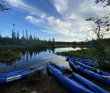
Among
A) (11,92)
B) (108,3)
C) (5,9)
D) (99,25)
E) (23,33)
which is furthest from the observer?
(23,33)

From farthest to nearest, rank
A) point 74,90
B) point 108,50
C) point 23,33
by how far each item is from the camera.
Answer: point 23,33 < point 108,50 < point 74,90

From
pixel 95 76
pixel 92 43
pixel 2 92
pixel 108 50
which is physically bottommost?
pixel 2 92

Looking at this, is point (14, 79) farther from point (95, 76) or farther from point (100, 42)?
point (100, 42)

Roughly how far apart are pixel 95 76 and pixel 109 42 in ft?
8.75

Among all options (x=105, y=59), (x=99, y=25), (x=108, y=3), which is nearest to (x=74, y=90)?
(x=105, y=59)

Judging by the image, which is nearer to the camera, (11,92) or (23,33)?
(11,92)

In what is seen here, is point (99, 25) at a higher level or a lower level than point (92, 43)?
higher

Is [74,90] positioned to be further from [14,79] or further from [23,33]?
[23,33]

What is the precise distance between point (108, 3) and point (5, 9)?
8761 millimetres

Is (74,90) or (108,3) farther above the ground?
(108,3)

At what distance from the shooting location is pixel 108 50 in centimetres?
461

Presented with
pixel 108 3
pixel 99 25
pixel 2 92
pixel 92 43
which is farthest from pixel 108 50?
pixel 2 92

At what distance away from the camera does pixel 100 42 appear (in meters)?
4.78

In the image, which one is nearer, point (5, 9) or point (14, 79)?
point (14, 79)
